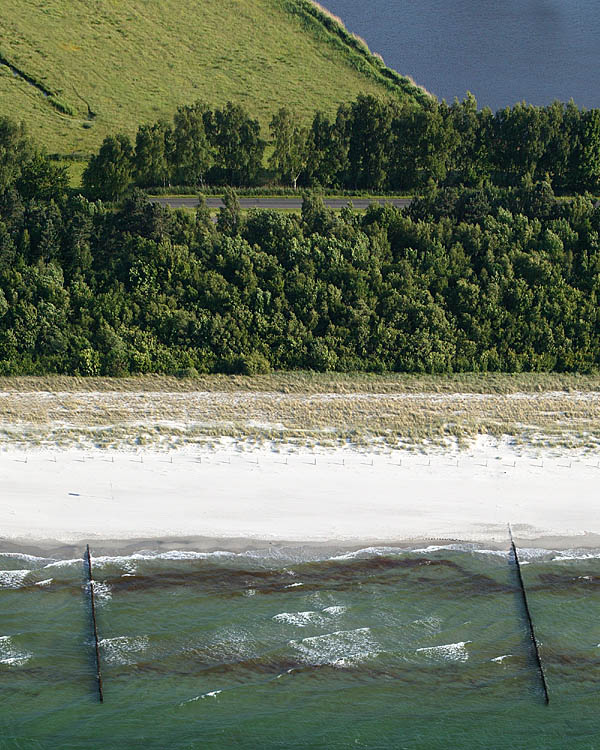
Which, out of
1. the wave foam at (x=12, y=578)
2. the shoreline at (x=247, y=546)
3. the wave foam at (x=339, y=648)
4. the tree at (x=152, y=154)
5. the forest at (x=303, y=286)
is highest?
the tree at (x=152, y=154)

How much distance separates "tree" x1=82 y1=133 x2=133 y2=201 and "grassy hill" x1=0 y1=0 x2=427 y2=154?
64.6 ft

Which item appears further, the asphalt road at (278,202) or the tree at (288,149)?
the tree at (288,149)

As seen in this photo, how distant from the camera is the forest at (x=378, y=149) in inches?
2098

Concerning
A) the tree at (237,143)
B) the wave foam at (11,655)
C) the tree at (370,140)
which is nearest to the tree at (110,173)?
the tree at (237,143)

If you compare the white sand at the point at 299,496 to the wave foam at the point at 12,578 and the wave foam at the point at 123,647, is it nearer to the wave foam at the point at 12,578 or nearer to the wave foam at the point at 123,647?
the wave foam at the point at 12,578

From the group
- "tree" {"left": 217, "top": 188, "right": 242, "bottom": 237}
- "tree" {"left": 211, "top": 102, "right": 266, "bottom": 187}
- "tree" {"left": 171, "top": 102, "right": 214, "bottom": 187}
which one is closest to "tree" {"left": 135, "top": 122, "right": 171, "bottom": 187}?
"tree" {"left": 171, "top": 102, "right": 214, "bottom": 187}

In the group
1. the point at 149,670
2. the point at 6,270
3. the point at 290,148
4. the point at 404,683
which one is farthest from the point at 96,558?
the point at 290,148

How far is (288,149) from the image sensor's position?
179 ft

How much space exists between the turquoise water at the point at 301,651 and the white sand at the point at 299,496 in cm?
115

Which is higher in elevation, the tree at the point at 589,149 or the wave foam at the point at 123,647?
the tree at the point at 589,149

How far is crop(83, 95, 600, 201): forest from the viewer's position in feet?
175

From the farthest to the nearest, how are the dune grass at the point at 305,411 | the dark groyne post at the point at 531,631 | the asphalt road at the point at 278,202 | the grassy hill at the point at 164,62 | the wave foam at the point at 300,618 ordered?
the grassy hill at the point at 164,62, the asphalt road at the point at 278,202, the dune grass at the point at 305,411, the wave foam at the point at 300,618, the dark groyne post at the point at 531,631

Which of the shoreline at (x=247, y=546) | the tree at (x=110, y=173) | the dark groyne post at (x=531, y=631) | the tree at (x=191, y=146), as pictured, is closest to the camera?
the dark groyne post at (x=531, y=631)

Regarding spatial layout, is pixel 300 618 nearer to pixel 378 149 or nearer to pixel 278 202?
pixel 278 202
